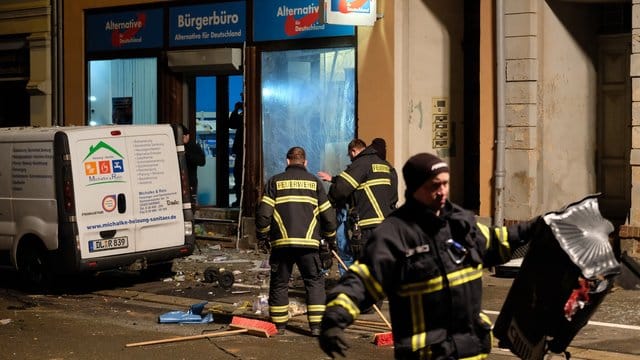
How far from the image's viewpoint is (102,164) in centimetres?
1271

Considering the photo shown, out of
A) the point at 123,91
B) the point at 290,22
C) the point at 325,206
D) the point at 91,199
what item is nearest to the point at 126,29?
the point at 123,91

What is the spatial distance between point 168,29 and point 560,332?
1394cm

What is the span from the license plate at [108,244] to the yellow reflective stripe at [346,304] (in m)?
7.98

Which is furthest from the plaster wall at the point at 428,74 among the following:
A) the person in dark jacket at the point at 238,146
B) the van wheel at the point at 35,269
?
the van wheel at the point at 35,269

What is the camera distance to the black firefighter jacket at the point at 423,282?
205 inches

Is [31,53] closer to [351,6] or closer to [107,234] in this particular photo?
[351,6]

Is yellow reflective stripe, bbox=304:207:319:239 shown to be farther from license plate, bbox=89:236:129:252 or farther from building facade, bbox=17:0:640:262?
building facade, bbox=17:0:640:262

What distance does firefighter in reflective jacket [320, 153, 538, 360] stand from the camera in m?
5.20

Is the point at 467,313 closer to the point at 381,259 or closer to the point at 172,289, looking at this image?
the point at 381,259

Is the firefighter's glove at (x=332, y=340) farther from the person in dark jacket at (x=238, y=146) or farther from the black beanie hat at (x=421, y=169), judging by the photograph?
the person in dark jacket at (x=238, y=146)

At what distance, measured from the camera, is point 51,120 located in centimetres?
2033

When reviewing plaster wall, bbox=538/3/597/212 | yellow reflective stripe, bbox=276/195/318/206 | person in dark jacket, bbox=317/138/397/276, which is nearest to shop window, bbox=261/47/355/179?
plaster wall, bbox=538/3/597/212

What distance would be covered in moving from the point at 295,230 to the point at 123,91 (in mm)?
10119

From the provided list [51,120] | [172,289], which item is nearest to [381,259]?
[172,289]
